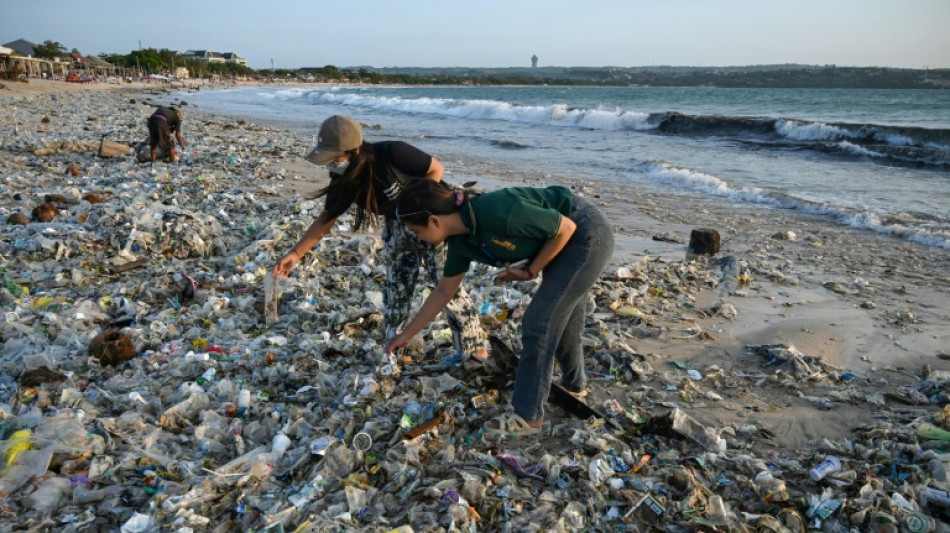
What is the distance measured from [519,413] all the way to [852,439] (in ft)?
6.17

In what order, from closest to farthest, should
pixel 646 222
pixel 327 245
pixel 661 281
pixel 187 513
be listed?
1. pixel 187 513
2. pixel 661 281
3. pixel 327 245
4. pixel 646 222

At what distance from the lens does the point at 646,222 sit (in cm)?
859

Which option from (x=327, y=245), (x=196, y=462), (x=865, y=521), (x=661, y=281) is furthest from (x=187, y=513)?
(x=661, y=281)

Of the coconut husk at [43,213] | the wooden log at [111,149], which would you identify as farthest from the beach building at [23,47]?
the coconut husk at [43,213]

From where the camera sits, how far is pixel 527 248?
267cm

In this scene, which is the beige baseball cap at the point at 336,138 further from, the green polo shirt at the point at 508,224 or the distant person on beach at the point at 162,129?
the distant person on beach at the point at 162,129

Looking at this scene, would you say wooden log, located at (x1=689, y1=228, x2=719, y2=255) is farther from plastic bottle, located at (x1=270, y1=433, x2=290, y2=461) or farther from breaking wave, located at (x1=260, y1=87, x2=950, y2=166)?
breaking wave, located at (x1=260, y1=87, x2=950, y2=166)

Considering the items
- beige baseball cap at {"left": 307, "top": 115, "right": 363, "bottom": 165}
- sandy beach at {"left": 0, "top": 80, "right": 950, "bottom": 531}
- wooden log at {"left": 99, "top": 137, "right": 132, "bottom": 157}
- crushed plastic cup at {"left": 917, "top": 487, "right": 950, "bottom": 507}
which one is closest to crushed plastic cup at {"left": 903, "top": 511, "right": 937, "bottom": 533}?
crushed plastic cup at {"left": 917, "top": 487, "right": 950, "bottom": 507}

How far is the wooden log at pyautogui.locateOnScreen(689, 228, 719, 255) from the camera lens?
6816 millimetres

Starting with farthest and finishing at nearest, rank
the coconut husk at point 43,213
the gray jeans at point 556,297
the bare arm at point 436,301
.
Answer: the coconut husk at point 43,213
the bare arm at point 436,301
the gray jeans at point 556,297

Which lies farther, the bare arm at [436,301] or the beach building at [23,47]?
the beach building at [23,47]

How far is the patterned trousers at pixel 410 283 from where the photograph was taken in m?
3.52

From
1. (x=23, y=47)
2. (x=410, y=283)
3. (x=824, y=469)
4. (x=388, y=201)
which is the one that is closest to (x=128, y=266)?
(x=410, y=283)

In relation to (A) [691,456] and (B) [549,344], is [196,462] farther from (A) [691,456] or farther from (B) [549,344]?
(A) [691,456]
